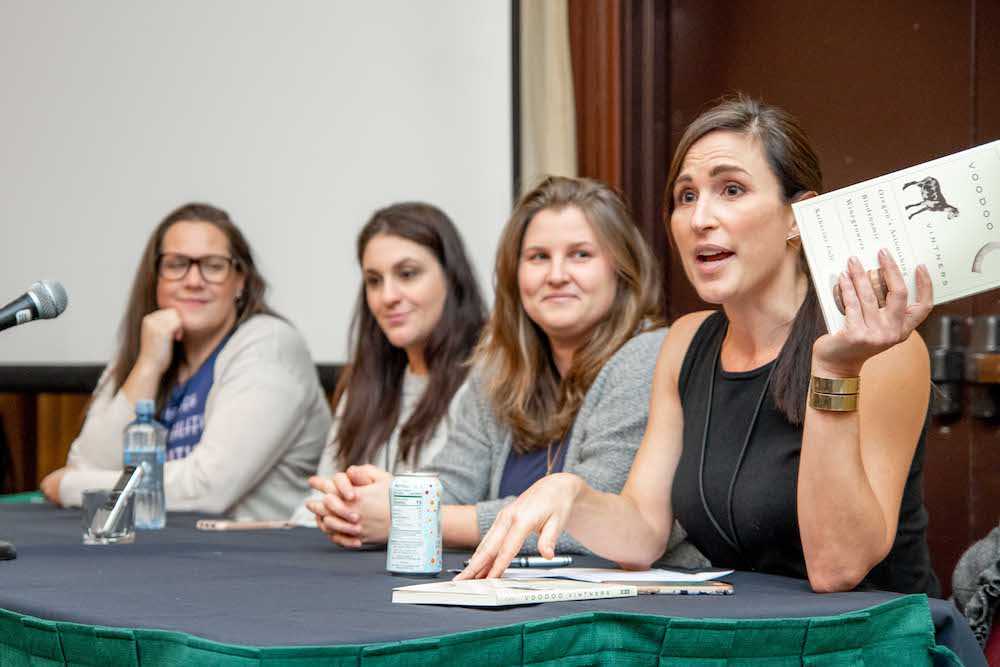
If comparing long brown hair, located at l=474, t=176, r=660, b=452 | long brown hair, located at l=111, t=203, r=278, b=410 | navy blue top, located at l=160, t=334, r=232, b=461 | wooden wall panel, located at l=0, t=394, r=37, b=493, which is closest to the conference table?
long brown hair, located at l=474, t=176, r=660, b=452

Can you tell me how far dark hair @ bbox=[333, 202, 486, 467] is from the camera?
2869 mm

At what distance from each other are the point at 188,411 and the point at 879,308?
2045 mm

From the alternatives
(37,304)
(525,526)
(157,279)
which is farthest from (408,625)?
(157,279)

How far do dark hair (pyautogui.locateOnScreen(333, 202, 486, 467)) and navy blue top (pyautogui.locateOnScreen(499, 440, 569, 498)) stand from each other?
0.47 metres

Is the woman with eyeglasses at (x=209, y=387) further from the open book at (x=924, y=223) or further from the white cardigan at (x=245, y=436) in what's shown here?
the open book at (x=924, y=223)

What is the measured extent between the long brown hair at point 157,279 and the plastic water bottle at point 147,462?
20.2 inches

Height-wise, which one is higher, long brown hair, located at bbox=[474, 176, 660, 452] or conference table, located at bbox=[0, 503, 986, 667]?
long brown hair, located at bbox=[474, 176, 660, 452]

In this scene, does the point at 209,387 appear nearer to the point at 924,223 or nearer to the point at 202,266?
the point at 202,266

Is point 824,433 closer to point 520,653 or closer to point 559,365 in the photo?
point 520,653

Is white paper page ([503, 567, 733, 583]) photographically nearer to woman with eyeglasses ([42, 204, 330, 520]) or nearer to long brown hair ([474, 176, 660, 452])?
long brown hair ([474, 176, 660, 452])

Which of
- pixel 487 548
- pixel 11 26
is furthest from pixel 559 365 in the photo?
pixel 11 26

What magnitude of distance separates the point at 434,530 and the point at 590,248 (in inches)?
35.6

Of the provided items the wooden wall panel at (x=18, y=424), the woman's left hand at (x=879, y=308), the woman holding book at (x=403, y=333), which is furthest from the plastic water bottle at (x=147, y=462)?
the wooden wall panel at (x=18, y=424)

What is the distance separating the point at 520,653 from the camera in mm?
1274
